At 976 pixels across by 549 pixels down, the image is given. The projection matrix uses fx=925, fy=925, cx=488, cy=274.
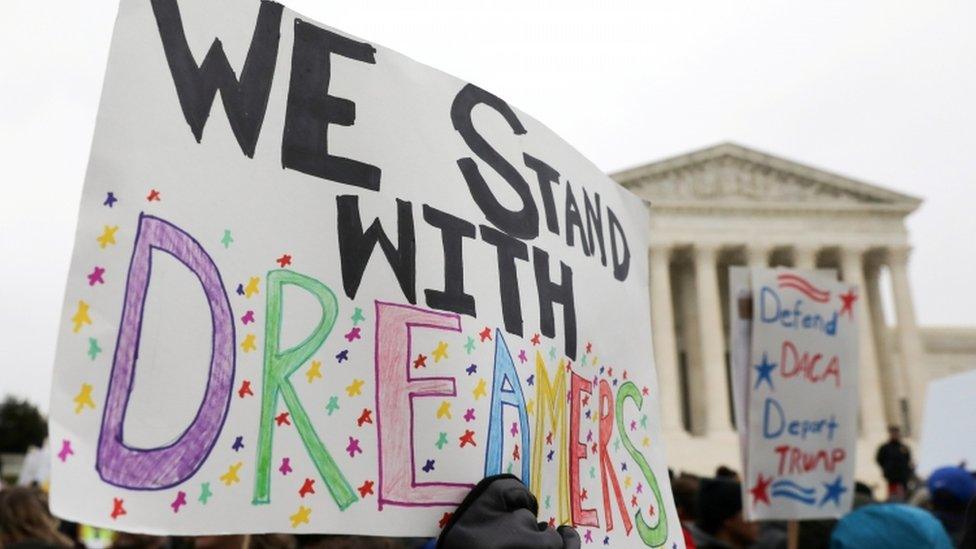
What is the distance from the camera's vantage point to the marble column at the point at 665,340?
39.4 meters

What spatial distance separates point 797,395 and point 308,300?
4368 mm

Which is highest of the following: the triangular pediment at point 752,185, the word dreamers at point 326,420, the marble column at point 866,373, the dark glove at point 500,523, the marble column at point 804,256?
the triangular pediment at point 752,185

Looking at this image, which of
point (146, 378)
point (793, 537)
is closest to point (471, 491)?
point (146, 378)

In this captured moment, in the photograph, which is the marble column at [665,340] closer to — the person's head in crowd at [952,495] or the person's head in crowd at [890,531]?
the person's head in crowd at [952,495]

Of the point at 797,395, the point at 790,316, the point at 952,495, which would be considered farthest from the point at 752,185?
the point at 952,495

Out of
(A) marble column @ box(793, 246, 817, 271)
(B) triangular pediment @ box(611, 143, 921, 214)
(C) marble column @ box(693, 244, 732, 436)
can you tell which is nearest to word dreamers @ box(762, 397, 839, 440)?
(C) marble column @ box(693, 244, 732, 436)

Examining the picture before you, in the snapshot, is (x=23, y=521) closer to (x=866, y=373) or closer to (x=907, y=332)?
(x=866, y=373)

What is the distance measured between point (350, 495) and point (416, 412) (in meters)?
0.25

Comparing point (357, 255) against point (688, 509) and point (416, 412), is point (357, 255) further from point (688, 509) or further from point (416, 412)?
point (688, 509)

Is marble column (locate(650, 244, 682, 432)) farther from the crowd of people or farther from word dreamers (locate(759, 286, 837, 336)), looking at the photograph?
word dreamers (locate(759, 286, 837, 336))

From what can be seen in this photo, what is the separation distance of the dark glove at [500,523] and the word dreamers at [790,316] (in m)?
3.76

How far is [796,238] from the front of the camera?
4141 cm

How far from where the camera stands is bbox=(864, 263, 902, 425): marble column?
4181 centimetres

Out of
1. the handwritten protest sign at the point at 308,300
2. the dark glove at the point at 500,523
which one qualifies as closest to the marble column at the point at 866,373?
the handwritten protest sign at the point at 308,300
